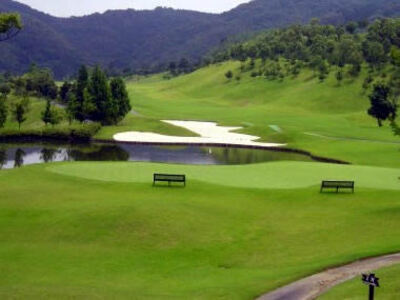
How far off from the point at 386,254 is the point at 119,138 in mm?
74024

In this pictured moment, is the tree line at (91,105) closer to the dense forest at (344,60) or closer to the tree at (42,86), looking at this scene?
the tree at (42,86)

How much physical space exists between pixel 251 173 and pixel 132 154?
34997mm

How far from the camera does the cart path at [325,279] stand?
907 inches

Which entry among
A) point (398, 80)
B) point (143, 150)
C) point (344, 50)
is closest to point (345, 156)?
point (143, 150)

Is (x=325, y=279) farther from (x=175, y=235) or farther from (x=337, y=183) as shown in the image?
(x=337, y=183)

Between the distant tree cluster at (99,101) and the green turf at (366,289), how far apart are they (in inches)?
3491

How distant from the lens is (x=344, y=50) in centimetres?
16750

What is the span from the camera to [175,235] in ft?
107

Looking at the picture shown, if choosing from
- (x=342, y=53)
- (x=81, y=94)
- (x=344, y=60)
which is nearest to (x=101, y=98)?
(x=81, y=94)

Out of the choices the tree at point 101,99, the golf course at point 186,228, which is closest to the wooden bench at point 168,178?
the golf course at point 186,228

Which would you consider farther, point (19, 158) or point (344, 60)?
point (344, 60)

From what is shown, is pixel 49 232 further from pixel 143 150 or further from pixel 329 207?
pixel 143 150

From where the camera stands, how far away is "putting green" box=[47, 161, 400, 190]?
157 ft

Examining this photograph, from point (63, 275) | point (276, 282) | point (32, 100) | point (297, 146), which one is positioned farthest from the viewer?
point (32, 100)
